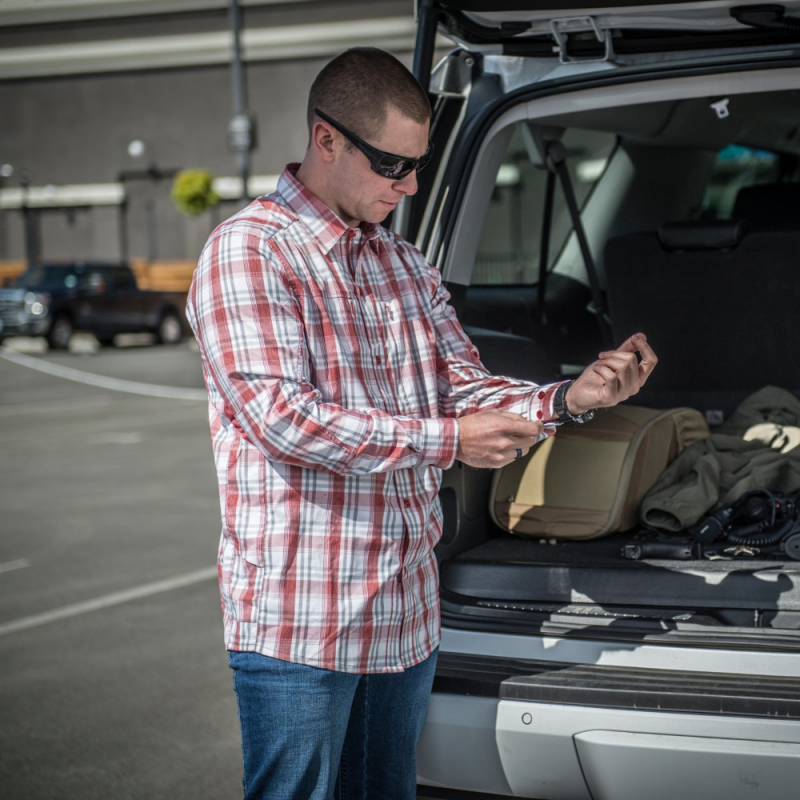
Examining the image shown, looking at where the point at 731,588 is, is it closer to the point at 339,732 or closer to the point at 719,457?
the point at 719,457

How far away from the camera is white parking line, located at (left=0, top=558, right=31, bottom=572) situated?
5364mm

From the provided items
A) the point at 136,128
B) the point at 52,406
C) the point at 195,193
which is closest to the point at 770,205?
the point at 52,406

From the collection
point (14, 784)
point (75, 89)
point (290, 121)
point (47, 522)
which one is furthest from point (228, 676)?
point (75, 89)

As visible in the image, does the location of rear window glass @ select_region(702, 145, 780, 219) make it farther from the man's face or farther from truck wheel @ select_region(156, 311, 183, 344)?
truck wheel @ select_region(156, 311, 183, 344)

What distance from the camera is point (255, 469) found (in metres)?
Answer: 1.81

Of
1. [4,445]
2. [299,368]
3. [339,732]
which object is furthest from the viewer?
[4,445]

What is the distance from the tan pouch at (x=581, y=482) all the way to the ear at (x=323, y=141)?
1132 mm

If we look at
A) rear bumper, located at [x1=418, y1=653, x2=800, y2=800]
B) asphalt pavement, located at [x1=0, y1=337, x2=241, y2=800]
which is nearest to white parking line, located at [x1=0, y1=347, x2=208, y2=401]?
asphalt pavement, located at [x1=0, y1=337, x2=241, y2=800]

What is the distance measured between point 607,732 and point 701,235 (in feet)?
6.04

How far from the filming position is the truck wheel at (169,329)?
22172mm

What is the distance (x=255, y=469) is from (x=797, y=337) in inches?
82.3

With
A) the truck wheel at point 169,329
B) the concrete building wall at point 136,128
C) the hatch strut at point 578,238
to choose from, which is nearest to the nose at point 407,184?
the hatch strut at point 578,238

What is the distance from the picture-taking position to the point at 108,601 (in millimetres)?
4820

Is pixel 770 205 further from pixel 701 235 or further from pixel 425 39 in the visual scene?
pixel 425 39
